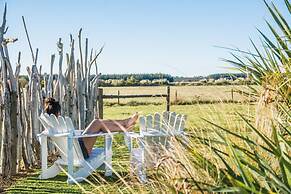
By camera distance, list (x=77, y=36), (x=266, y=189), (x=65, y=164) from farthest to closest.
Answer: (x=77, y=36) < (x=65, y=164) < (x=266, y=189)

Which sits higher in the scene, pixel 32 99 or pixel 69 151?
pixel 32 99

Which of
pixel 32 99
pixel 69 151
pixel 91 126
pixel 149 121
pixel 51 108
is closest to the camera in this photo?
pixel 69 151

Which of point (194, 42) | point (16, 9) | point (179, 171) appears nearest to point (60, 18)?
point (16, 9)

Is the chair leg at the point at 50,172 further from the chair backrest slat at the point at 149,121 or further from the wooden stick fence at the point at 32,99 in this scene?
the chair backrest slat at the point at 149,121

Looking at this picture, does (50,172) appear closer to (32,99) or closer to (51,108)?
(51,108)

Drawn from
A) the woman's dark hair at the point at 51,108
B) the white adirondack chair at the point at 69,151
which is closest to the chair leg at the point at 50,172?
the white adirondack chair at the point at 69,151

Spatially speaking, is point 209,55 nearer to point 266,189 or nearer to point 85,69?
point 266,189

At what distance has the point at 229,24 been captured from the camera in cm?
278

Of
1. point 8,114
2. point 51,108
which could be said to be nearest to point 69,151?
point 8,114

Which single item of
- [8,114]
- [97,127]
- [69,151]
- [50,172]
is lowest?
[50,172]

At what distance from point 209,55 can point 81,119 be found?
7480 millimetres

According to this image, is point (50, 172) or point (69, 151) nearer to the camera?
point (69, 151)

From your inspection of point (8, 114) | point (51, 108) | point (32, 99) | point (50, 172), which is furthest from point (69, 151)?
point (32, 99)

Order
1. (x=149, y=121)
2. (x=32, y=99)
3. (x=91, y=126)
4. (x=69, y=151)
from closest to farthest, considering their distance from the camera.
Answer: (x=69, y=151)
(x=149, y=121)
(x=91, y=126)
(x=32, y=99)
